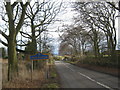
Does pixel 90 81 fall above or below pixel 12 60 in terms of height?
below

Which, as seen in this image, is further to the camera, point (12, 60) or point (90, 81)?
point (90, 81)

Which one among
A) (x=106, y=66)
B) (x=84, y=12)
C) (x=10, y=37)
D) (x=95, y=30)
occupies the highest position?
(x=84, y=12)

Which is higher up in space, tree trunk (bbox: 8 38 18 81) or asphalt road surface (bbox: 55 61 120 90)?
tree trunk (bbox: 8 38 18 81)

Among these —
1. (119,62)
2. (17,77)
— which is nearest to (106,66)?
(119,62)

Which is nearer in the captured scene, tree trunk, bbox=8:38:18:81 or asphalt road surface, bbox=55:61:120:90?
asphalt road surface, bbox=55:61:120:90

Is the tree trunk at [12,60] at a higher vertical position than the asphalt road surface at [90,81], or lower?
higher

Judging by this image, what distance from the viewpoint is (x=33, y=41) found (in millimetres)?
17844

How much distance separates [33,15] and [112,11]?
12783 millimetres

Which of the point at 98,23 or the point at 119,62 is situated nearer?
the point at 119,62

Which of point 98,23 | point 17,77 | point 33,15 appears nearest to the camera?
point 17,77

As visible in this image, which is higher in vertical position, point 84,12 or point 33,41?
point 84,12

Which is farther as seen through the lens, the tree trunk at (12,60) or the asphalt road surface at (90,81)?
the tree trunk at (12,60)

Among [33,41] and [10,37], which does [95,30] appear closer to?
[33,41]

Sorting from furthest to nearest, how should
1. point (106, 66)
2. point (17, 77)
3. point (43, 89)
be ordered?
point (106, 66), point (17, 77), point (43, 89)
